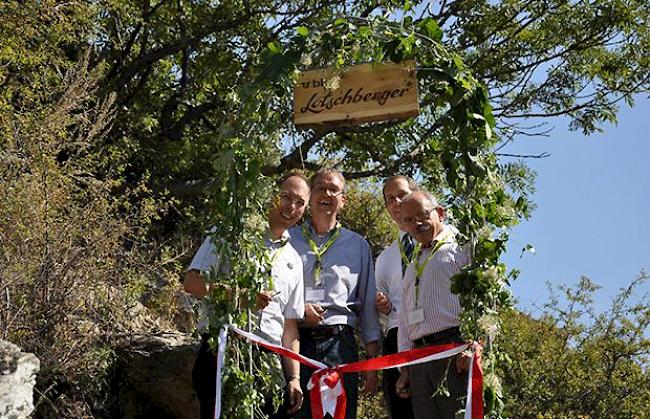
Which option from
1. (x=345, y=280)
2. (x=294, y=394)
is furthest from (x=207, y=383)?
(x=345, y=280)

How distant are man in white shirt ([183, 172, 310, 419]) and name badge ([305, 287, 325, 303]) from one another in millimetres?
190

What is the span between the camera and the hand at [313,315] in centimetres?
449

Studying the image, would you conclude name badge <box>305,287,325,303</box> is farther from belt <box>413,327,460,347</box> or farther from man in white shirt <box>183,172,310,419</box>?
belt <box>413,327,460,347</box>

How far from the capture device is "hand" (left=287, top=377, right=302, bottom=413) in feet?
14.1

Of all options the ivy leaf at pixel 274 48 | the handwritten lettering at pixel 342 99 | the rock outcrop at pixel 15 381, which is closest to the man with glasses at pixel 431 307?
the handwritten lettering at pixel 342 99

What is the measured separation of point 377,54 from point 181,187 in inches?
236

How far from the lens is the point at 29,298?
6305mm

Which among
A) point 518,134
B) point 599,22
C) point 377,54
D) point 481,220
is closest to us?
point 481,220

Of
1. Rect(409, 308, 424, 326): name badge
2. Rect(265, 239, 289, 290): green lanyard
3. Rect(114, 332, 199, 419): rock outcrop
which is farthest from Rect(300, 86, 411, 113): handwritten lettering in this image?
Rect(114, 332, 199, 419): rock outcrop

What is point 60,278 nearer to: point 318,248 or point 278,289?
point 318,248

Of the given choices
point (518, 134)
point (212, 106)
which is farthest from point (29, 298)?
point (518, 134)

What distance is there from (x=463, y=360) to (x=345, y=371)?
0.72m

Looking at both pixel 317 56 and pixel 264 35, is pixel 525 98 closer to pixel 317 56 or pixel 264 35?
pixel 264 35

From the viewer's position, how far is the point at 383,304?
15.6ft
